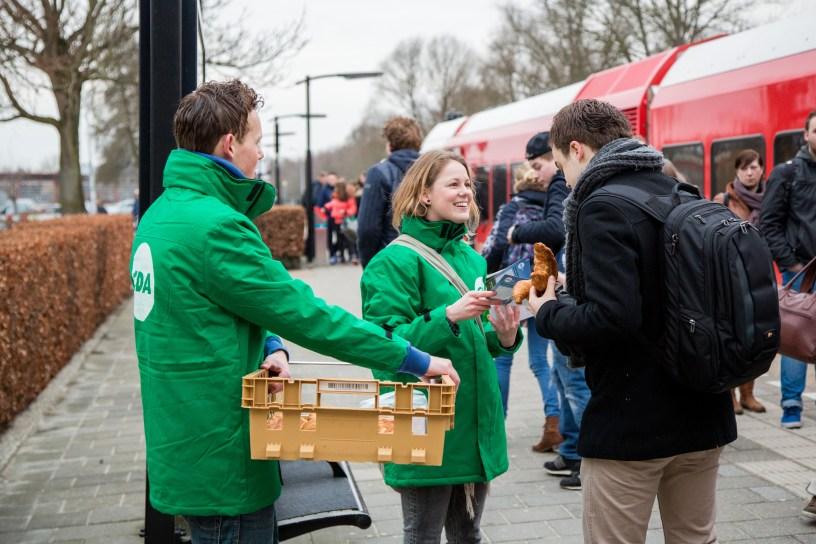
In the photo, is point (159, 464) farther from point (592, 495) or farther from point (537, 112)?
point (537, 112)

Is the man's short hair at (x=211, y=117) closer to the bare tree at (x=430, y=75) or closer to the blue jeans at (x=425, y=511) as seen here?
the blue jeans at (x=425, y=511)

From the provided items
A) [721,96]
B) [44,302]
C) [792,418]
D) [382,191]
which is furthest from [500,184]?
[382,191]

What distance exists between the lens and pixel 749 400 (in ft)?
24.2

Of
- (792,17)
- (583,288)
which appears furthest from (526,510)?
(792,17)

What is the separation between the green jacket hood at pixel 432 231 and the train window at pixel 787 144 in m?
7.15

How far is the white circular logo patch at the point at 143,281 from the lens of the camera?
8.64 ft

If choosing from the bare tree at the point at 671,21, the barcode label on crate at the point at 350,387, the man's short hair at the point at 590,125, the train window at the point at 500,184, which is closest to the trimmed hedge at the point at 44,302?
the barcode label on crate at the point at 350,387

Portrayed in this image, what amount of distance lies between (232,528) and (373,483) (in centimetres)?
321

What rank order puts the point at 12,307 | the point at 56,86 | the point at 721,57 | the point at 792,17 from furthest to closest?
the point at 56,86 < the point at 721,57 < the point at 792,17 < the point at 12,307

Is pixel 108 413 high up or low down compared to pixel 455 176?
down

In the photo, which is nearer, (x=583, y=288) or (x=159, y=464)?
(x=159, y=464)

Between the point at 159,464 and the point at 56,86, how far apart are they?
17.5m

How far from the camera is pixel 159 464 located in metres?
2.68

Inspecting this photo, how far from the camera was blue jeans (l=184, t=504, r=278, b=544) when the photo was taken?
269 cm
